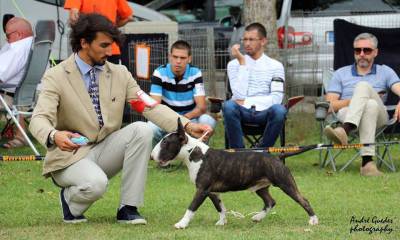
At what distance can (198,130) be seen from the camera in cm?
620

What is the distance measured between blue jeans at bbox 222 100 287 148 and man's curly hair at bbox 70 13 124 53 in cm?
287

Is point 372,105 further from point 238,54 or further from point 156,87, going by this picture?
point 156,87

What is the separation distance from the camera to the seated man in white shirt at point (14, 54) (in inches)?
396

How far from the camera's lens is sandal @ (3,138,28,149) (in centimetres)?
1059

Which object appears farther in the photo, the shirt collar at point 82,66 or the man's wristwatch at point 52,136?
the shirt collar at point 82,66

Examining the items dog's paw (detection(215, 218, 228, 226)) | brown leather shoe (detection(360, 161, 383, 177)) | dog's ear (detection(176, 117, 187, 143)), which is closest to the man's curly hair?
dog's ear (detection(176, 117, 187, 143))

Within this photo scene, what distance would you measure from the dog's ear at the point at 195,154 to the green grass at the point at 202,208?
17.5 inches

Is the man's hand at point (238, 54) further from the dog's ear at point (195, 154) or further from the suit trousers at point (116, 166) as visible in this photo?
the dog's ear at point (195, 154)

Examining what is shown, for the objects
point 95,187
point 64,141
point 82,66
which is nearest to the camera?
point 64,141

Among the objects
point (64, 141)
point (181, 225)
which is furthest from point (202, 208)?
point (64, 141)

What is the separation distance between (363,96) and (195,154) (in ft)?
10.8

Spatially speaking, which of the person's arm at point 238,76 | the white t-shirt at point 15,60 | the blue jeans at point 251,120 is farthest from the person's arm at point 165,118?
the white t-shirt at point 15,60

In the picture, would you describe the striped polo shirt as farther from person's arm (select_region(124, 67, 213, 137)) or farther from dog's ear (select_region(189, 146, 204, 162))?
dog's ear (select_region(189, 146, 204, 162))

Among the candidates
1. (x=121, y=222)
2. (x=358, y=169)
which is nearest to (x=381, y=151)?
(x=358, y=169)
